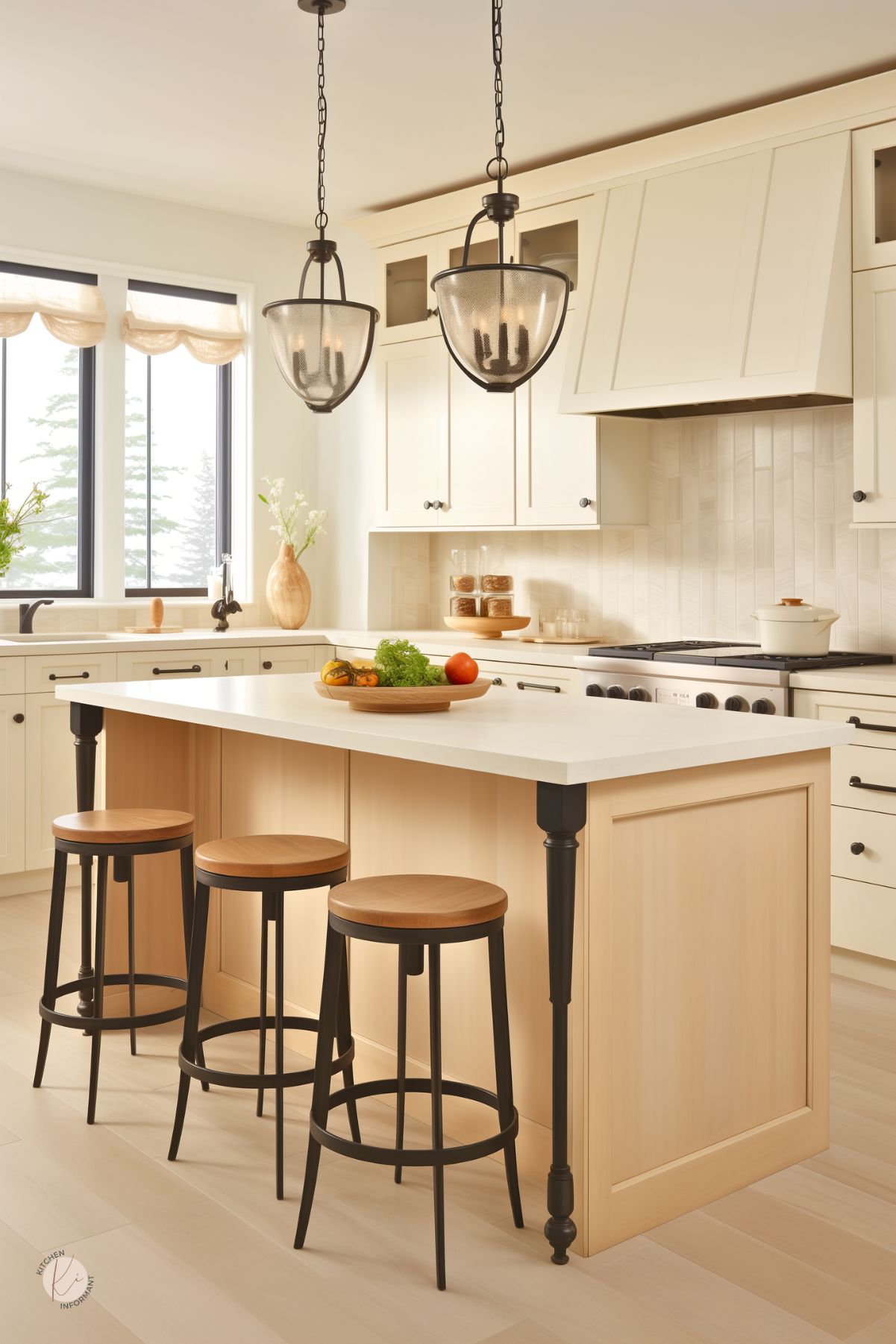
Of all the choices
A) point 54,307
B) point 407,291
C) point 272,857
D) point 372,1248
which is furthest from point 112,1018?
point 407,291

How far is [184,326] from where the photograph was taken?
5.80 meters

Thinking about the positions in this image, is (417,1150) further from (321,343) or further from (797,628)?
(797,628)

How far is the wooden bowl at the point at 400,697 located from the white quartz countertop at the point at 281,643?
1818mm

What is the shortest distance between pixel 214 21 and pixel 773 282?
1895 mm

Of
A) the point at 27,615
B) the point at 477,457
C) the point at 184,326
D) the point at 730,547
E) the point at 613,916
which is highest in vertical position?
the point at 184,326

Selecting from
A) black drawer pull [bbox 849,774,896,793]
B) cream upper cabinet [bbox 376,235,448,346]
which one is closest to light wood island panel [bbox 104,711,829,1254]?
black drawer pull [bbox 849,774,896,793]

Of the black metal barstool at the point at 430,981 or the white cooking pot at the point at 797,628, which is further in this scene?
the white cooking pot at the point at 797,628

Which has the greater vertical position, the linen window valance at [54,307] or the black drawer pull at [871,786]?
the linen window valance at [54,307]

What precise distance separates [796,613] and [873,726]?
0.54 metres

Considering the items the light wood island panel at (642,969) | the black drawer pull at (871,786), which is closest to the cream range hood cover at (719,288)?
the black drawer pull at (871,786)

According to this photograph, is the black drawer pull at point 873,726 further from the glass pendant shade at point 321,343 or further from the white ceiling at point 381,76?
the white ceiling at point 381,76

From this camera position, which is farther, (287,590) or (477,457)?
(287,590)

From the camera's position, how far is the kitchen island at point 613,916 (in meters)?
2.25

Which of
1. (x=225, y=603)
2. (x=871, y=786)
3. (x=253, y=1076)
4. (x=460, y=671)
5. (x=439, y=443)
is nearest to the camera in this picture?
(x=253, y=1076)
